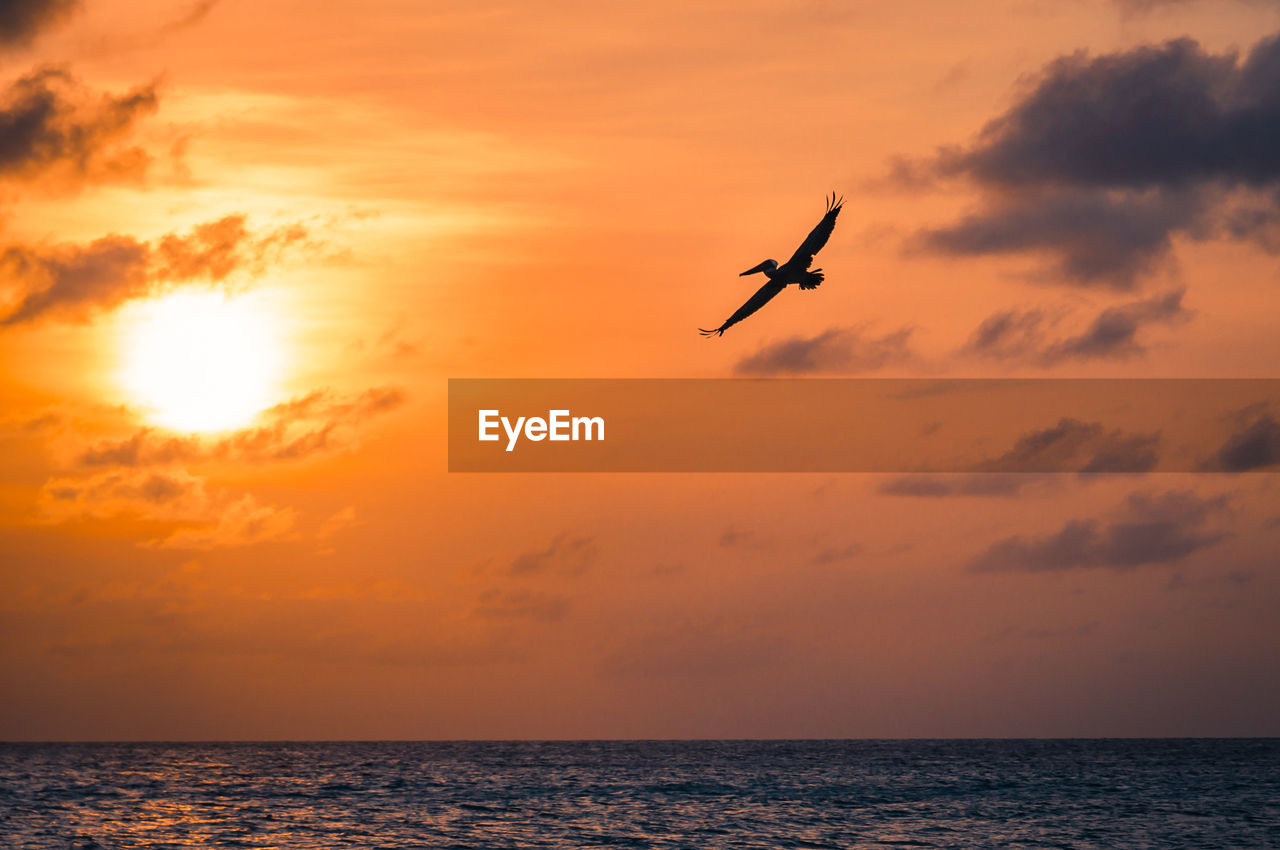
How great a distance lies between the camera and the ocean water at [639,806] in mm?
70188

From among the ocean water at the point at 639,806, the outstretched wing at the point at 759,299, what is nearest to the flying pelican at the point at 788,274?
the outstretched wing at the point at 759,299

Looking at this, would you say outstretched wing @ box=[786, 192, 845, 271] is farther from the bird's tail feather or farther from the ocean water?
the ocean water

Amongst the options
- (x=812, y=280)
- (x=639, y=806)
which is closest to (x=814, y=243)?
(x=812, y=280)

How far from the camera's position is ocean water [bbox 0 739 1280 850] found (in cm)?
7019

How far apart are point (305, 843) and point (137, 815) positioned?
21058 mm

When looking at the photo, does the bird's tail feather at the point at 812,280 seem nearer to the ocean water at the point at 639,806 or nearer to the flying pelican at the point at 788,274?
the flying pelican at the point at 788,274

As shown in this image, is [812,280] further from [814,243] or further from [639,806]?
[639,806]

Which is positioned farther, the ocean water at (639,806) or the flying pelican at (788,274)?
the ocean water at (639,806)

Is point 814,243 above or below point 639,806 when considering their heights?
above

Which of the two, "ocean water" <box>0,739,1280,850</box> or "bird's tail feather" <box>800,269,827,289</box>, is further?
"ocean water" <box>0,739,1280,850</box>

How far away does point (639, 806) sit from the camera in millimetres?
89125

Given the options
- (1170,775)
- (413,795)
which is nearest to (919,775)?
(1170,775)

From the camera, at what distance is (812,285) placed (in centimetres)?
3089

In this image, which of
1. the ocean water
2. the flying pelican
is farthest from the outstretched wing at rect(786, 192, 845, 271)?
the ocean water
